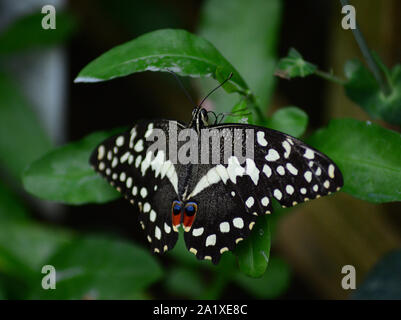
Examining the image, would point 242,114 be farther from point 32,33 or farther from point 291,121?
point 32,33

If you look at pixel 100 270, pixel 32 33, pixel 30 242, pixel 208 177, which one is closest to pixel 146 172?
pixel 208 177

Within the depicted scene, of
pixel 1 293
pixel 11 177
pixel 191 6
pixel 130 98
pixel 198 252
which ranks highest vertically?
pixel 191 6

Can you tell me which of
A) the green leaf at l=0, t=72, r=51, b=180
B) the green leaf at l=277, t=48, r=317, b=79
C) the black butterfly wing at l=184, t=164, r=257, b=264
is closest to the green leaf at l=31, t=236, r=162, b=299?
the black butterfly wing at l=184, t=164, r=257, b=264

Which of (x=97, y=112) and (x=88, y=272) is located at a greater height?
(x=97, y=112)

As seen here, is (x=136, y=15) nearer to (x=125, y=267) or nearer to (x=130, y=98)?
(x=130, y=98)

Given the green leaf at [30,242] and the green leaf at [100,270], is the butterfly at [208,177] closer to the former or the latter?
the green leaf at [100,270]

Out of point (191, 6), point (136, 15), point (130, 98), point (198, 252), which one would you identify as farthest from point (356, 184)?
point (130, 98)

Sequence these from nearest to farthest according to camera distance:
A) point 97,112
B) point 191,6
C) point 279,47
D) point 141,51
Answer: point 141,51 < point 279,47 < point 191,6 < point 97,112
